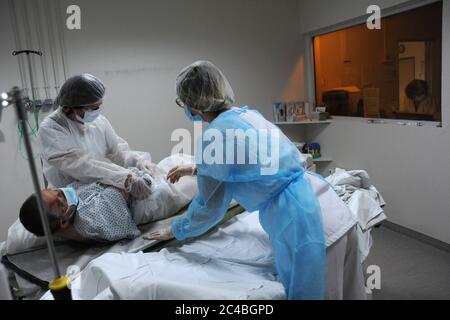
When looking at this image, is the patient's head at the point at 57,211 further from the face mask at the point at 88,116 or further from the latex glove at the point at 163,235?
the face mask at the point at 88,116

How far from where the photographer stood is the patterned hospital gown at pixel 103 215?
160cm

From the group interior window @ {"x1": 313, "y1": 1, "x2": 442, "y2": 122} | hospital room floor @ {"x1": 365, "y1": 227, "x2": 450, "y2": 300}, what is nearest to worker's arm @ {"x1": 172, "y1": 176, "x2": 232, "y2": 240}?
hospital room floor @ {"x1": 365, "y1": 227, "x2": 450, "y2": 300}

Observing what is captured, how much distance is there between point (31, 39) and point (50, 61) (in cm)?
21

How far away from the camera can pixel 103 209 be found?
65.2 inches

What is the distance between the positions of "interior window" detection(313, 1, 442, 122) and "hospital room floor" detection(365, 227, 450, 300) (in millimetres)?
981

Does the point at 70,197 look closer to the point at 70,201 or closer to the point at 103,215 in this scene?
the point at 70,201

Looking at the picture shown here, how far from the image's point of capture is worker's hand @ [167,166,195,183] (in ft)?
6.07

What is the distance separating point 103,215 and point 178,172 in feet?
1.43

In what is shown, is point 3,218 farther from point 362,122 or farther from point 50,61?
point 362,122

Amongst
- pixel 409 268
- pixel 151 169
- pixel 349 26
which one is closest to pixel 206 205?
pixel 151 169

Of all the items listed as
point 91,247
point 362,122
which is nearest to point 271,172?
point 91,247

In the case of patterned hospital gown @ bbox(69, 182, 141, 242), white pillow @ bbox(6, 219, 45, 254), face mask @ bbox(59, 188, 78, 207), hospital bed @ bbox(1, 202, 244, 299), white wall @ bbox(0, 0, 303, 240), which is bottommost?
hospital bed @ bbox(1, 202, 244, 299)

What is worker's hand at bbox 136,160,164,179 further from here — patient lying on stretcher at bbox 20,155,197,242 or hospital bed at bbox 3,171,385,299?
hospital bed at bbox 3,171,385,299
